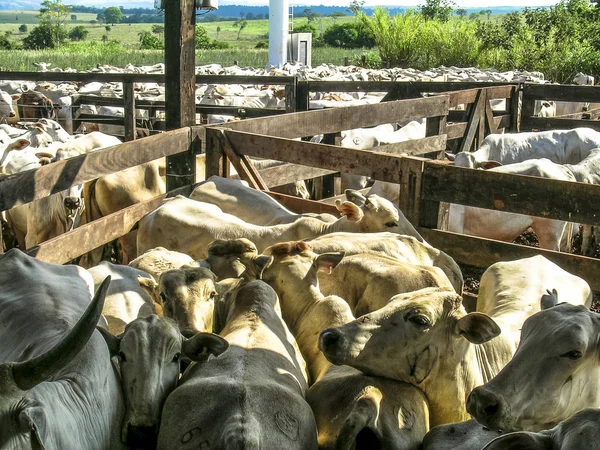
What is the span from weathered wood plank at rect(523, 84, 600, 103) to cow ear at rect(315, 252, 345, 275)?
9.38 meters

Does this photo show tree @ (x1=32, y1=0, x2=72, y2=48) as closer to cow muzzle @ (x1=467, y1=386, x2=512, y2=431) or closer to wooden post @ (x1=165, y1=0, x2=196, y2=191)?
wooden post @ (x1=165, y1=0, x2=196, y2=191)

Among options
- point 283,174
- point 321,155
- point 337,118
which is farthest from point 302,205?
point 337,118

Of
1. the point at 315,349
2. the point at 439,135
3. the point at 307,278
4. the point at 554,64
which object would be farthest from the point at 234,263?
the point at 554,64

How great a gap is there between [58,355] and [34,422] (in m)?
0.26

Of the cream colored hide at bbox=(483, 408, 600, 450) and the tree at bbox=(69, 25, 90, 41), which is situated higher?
the cream colored hide at bbox=(483, 408, 600, 450)

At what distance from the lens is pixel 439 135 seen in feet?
37.7

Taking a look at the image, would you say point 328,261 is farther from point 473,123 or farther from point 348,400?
point 473,123

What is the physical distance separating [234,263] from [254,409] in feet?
7.26

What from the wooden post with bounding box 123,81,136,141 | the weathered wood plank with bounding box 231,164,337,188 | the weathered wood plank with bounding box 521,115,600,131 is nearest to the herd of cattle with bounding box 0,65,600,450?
the weathered wood plank with bounding box 231,164,337,188

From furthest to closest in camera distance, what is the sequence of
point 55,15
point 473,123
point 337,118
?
point 55,15 → point 473,123 → point 337,118

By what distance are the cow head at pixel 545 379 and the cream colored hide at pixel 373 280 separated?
1475mm

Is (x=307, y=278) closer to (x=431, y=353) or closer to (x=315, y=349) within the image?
(x=315, y=349)

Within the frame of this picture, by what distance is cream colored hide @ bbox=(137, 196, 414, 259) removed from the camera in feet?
22.0

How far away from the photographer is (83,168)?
21.6 ft
